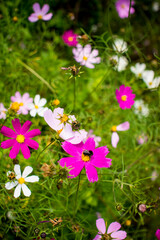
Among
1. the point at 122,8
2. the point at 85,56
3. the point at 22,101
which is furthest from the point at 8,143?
the point at 122,8

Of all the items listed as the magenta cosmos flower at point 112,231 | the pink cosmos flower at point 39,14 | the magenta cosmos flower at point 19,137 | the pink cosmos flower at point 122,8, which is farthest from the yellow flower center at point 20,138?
the pink cosmos flower at point 122,8

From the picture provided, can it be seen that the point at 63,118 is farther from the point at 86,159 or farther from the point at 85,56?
the point at 85,56

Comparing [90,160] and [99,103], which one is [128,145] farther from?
[90,160]

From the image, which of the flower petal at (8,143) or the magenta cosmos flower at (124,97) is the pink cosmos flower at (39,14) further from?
the flower petal at (8,143)

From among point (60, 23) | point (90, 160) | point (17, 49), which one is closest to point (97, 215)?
point (90, 160)

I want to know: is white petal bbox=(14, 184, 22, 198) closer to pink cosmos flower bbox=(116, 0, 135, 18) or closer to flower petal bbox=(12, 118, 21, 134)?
flower petal bbox=(12, 118, 21, 134)

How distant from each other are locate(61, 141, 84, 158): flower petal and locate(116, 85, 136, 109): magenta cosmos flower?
0.33m

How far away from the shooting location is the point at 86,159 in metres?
0.76

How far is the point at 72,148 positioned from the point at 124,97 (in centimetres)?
42

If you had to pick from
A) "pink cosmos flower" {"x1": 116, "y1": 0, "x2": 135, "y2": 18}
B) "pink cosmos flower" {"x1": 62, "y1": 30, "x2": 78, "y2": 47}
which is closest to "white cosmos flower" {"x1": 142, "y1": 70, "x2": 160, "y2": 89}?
"pink cosmos flower" {"x1": 62, "y1": 30, "x2": 78, "y2": 47}

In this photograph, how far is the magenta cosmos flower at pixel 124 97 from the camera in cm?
101

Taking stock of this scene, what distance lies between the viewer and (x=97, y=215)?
1174mm

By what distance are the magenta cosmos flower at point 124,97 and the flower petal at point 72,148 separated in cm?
33

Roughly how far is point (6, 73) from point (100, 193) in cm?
90
